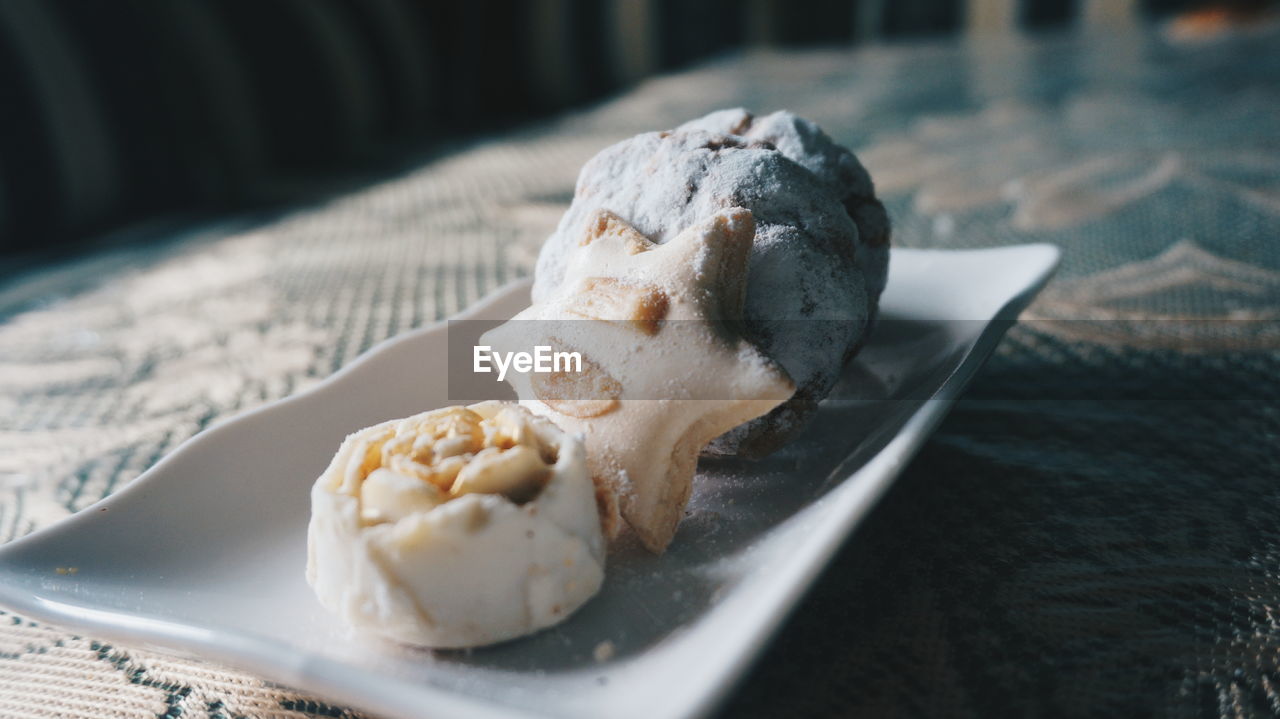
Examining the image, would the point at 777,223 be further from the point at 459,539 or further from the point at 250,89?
the point at 250,89

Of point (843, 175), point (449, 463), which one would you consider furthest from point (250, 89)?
point (449, 463)

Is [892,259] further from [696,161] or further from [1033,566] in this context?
[1033,566]

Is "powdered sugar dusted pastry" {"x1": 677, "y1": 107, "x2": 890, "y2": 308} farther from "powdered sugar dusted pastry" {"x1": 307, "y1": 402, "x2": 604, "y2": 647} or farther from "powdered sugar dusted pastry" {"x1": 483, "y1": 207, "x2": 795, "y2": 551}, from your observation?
"powdered sugar dusted pastry" {"x1": 307, "y1": 402, "x2": 604, "y2": 647}

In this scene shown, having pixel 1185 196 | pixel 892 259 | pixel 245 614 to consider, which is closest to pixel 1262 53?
pixel 1185 196

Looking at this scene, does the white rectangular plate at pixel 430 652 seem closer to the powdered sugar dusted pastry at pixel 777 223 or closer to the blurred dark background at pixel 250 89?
the powdered sugar dusted pastry at pixel 777 223

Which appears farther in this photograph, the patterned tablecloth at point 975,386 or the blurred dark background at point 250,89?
the blurred dark background at point 250,89

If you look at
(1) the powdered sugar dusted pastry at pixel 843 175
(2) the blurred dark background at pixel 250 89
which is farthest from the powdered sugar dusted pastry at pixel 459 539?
(2) the blurred dark background at pixel 250 89
